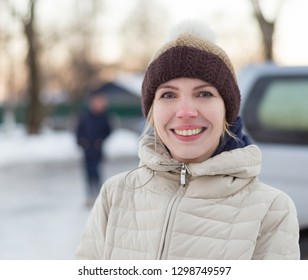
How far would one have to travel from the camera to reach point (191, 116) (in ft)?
5.32

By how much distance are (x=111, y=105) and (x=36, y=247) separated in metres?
35.9

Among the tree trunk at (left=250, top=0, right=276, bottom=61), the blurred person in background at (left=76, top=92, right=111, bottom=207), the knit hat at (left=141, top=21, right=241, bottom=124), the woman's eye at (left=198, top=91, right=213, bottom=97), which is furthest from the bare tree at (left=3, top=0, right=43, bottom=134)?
the woman's eye at (left=198, top=91, right=213, bottom=97)

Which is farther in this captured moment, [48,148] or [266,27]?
[48,148]

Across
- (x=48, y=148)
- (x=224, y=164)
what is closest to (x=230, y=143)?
(x=224, y=164)

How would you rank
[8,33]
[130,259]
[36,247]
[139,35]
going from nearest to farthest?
[130,259]
[36,247]
[8,33]
[139,35]

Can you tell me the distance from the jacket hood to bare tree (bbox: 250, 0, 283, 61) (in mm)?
13919

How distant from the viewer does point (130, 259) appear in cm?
170

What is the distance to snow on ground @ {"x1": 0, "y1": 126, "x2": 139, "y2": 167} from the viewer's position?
51.0 feet

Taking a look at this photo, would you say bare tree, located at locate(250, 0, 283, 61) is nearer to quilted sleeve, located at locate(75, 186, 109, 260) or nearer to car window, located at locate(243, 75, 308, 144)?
car window, located at locate(243, 75, 308, 144)

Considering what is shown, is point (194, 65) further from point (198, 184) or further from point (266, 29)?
point (266, 29)

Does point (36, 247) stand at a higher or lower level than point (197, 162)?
lower

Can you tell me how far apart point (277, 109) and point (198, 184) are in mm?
2939

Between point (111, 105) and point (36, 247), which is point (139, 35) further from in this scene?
point (36, 247)

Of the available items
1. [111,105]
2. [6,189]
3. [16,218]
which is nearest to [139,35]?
[111,105]
